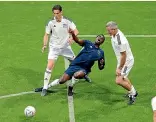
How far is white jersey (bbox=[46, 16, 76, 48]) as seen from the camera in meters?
14.3

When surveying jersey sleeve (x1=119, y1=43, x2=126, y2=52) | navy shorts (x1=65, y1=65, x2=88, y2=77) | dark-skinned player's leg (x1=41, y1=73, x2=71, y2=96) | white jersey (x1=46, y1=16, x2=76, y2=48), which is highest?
white jersey (x1=46, y1=16, x2=76, y2=48)

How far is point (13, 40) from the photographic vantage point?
64.3 feet

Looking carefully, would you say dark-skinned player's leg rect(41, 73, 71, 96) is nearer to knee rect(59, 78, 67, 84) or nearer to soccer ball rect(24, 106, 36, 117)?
knee rect(59, 78, 67, 84)

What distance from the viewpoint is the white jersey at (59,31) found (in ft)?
46.8

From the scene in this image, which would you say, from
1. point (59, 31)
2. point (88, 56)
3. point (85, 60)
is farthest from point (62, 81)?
point (59, 31)

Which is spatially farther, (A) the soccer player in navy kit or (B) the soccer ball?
(A) the soccer player in navy kit

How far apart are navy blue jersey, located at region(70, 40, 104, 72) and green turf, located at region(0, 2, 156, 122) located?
111 centimetres

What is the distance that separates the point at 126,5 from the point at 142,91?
11922 millimetres

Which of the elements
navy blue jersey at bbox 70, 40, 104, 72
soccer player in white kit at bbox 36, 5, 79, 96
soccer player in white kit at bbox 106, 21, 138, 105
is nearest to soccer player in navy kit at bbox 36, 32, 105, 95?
navy blue jersey at bbox 70, 40, 104, 72

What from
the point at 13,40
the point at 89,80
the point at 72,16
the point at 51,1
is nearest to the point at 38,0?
the point at 51,1

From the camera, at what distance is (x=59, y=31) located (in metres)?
14.3

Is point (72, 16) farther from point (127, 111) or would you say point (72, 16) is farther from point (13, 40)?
point (127, 111)

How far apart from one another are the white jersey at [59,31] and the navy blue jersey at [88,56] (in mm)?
859

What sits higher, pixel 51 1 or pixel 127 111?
pixel 51 1
